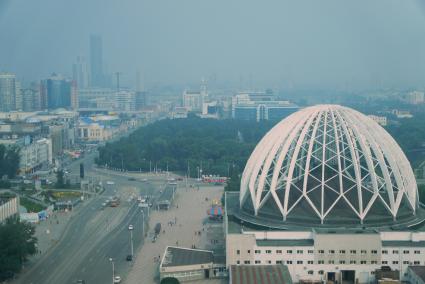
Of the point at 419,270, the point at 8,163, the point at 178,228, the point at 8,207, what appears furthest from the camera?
the point at 8,163

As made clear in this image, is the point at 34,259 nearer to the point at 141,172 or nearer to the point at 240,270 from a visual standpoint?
the point at 240,270

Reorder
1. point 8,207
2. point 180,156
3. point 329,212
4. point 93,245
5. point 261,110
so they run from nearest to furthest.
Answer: point 329,212, point 93,245, point 8,207, point 180,156, point 261,110

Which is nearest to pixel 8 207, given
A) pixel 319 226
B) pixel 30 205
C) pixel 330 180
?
pixel 30 205

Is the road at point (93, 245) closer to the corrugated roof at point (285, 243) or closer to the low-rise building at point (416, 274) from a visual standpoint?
the corrugated roof at point (285, 243)

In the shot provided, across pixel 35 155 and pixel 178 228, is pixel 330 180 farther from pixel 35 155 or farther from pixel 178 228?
pixel 35 155

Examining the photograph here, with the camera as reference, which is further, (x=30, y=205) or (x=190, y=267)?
(x=30, y=205)

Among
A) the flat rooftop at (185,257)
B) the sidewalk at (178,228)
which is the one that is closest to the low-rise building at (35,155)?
the sidewalk at (178,228)

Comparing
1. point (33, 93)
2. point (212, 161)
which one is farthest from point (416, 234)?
point (33, 93)
